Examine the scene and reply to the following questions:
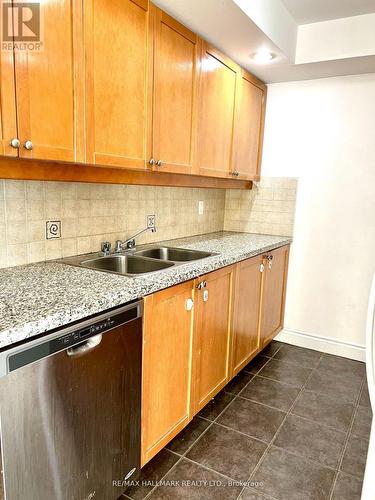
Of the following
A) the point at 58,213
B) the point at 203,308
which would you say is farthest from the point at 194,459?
the point at 58,213

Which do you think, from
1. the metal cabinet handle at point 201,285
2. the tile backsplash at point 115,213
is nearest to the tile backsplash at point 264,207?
the tile backsplash at point 115,213

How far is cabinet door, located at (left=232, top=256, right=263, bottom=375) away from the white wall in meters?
0.71

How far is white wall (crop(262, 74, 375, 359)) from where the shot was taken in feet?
9.07

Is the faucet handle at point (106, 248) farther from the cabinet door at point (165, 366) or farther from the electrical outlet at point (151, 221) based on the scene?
the cabinet door at point (165, 366)

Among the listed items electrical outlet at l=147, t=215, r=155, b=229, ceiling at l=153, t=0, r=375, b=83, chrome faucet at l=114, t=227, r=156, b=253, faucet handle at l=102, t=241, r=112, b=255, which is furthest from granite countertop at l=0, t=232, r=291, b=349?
ceiling at l=153, t=0, r=375, b=83

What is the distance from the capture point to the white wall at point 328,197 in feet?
9.07

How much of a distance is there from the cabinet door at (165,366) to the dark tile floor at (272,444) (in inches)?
6.5

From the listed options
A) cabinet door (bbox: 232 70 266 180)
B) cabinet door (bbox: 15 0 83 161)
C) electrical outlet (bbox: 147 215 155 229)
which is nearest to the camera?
cabinet door (bbox: 15 0 83 161)

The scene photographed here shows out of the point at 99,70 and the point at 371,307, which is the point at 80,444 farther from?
the point at 99,70

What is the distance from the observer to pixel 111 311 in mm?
1257

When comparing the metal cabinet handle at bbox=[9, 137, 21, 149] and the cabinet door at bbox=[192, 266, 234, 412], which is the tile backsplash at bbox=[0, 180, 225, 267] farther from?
the cabinet door at bbox=[192, 266, 234, 412]

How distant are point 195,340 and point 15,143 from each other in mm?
1206

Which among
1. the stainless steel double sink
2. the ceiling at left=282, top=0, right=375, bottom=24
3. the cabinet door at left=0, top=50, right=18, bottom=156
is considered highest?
the ceiling at left=282, top=0, right=375, bottom=24

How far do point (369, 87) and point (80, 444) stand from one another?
2940 millimetres
